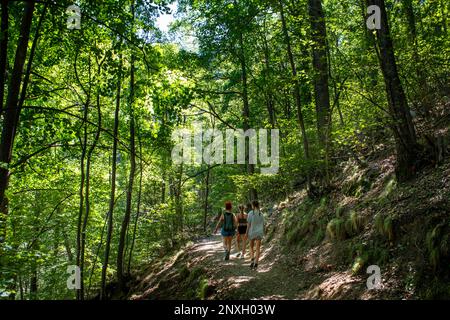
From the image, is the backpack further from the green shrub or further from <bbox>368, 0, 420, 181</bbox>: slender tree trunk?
<bbox>368, 0, 420, 181</bbox>: slender tree trunk

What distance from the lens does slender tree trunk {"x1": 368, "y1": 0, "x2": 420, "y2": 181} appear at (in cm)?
825

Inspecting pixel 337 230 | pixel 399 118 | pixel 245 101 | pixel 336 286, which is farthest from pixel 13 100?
pixel 245 101

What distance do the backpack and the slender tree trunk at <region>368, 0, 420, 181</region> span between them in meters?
5.23

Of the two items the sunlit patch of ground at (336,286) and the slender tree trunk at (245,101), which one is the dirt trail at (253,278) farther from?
the slender tree trunk at (245,101)

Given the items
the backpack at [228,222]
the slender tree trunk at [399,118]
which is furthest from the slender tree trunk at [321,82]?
the backpack at [228,222]

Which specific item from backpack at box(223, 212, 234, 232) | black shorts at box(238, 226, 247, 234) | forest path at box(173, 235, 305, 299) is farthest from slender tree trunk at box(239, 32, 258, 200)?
forest path at box(173, 235, 305, 299)

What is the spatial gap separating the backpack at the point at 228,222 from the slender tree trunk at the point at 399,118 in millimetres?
5228

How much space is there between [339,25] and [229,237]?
7.51 meters

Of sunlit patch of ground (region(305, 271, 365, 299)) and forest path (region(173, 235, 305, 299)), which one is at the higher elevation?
sunlit patch of ground (region(305, 271, 365, 299))

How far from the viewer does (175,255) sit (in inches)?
711

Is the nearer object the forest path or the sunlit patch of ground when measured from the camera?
the sunlit patch of ground

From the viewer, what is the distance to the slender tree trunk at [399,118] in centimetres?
825
